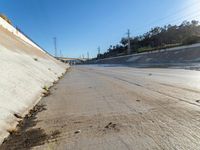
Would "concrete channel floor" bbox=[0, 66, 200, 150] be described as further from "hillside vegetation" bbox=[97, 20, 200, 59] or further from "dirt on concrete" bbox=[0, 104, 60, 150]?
"hillside vegetation" bbox=[97, 20, 200, 59]

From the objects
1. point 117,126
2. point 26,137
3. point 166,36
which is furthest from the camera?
point 166,36

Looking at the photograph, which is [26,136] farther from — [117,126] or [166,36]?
[166,36]

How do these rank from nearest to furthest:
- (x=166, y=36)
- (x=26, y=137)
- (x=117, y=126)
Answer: (x=26, y=137), (x=117, y=126), (x=166, y=36)

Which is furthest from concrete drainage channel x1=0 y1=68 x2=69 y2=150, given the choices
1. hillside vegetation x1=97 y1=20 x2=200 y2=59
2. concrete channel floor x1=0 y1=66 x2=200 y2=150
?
hillside vegetation x1=97 y1=20 x2=200 y2=59

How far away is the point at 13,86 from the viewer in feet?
30.0

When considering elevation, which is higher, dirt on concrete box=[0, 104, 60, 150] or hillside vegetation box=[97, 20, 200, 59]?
hillside vegetation box=[97, 20, 200, 59]

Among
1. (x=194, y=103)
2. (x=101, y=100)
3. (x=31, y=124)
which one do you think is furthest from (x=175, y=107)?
Answer: (x=31, y=124)

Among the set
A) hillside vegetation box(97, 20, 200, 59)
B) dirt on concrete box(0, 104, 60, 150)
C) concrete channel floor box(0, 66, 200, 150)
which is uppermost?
hillside vegetation box(97, 20, 200, 59)

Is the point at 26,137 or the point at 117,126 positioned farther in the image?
the point at 117,126

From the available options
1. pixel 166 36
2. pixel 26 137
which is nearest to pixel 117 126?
pixel 26 137

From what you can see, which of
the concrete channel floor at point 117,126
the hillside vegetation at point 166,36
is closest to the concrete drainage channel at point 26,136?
the concrete channel floor at point 117,126

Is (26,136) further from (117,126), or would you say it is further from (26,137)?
(117,126)

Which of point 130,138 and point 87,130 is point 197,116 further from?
point 87,130

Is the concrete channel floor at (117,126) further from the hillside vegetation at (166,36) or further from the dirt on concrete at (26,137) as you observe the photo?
the hillside vegetation at (166,36)
